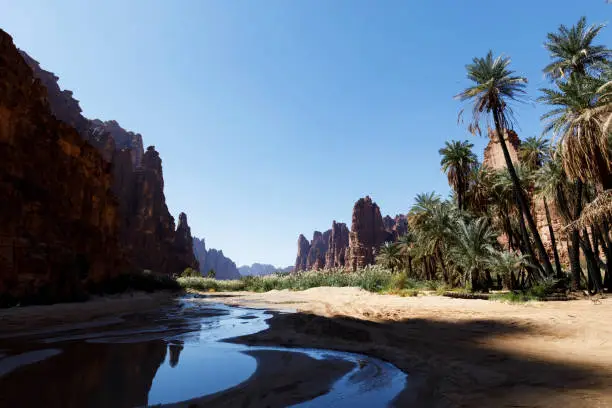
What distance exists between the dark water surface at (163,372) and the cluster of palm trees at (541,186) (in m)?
A: 15.6

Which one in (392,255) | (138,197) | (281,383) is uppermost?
(138,197)

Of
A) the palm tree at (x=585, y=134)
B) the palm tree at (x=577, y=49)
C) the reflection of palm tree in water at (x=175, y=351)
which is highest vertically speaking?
the palm tree at (x=577, y=49)

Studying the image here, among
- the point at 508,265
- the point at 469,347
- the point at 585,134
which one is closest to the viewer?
the point at 469,347

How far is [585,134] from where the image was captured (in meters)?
16.5

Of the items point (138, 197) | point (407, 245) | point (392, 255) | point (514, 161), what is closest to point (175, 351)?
point (407, 245)

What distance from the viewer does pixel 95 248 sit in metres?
21.9

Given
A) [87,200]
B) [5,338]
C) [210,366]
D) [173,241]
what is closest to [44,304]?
[5,338]

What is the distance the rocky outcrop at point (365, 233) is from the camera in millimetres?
133250

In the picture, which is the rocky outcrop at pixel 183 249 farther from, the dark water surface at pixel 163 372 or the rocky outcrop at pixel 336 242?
the dark water surface at pixel 163 372

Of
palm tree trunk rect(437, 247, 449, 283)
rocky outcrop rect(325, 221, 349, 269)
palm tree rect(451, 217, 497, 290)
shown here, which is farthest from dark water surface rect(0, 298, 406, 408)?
rocky outcrop rect(325, 221, 349, 269)

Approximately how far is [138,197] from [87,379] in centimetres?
10079

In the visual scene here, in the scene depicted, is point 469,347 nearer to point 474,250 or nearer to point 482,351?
point 482,351

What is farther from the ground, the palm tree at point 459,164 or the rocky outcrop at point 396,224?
the rocky outcrop at point 396,224

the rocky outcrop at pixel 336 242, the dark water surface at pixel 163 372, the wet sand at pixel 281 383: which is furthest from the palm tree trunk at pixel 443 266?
the rocky outcrop at pixel 336 242
